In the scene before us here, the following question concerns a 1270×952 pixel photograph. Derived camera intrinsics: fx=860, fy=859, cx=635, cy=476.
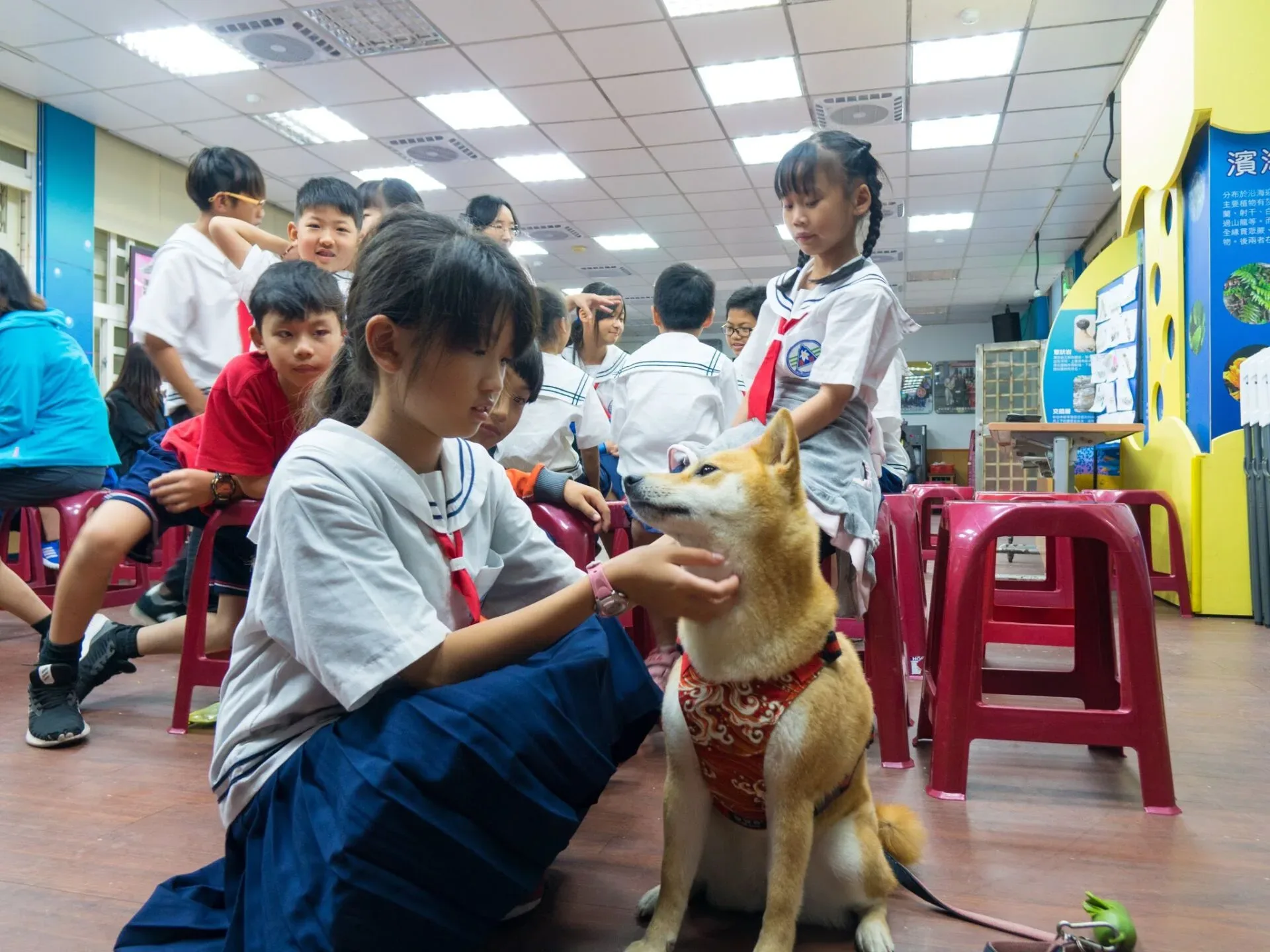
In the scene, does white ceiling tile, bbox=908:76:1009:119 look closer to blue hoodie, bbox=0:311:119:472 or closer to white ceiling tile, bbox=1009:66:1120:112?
white ceiling tile, bbox=1009:66:1120:112

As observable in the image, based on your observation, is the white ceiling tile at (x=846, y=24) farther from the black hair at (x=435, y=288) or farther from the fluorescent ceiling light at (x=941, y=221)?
the black hair at (x=435, y=288)

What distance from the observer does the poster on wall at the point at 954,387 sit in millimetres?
17109

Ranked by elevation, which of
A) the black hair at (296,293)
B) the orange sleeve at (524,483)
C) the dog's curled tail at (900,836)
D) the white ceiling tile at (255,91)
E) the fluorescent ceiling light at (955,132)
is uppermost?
the fluorescent ceiling light at (955,132)

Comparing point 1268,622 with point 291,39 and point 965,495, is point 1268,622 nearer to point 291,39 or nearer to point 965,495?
point 965,495

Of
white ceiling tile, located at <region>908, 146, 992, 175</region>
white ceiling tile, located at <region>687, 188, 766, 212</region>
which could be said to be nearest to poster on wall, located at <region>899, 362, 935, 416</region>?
white ceiling tile, located at <region>687, 188, 766, 212</region>

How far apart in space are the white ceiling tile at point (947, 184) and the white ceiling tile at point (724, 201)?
164 cm

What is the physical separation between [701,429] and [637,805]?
152 centimetres

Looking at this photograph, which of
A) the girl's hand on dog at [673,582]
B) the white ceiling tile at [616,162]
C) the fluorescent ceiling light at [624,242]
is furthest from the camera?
the fluorescent ceiling light at [624,242]

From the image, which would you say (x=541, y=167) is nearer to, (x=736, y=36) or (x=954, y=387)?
(x=736, y=36)

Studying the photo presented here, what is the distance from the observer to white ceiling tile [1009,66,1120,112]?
6.33m

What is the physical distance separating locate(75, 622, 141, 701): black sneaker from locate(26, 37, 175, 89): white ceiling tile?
5232 millimetres

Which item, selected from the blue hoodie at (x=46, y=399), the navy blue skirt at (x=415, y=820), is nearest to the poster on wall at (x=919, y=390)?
the blue hoodie at (x=46, y=399)

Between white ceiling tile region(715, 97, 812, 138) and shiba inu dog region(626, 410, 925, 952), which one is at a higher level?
white ceiling tile region(715, 97, 812, 138)

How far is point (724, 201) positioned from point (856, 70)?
10.7 ft
